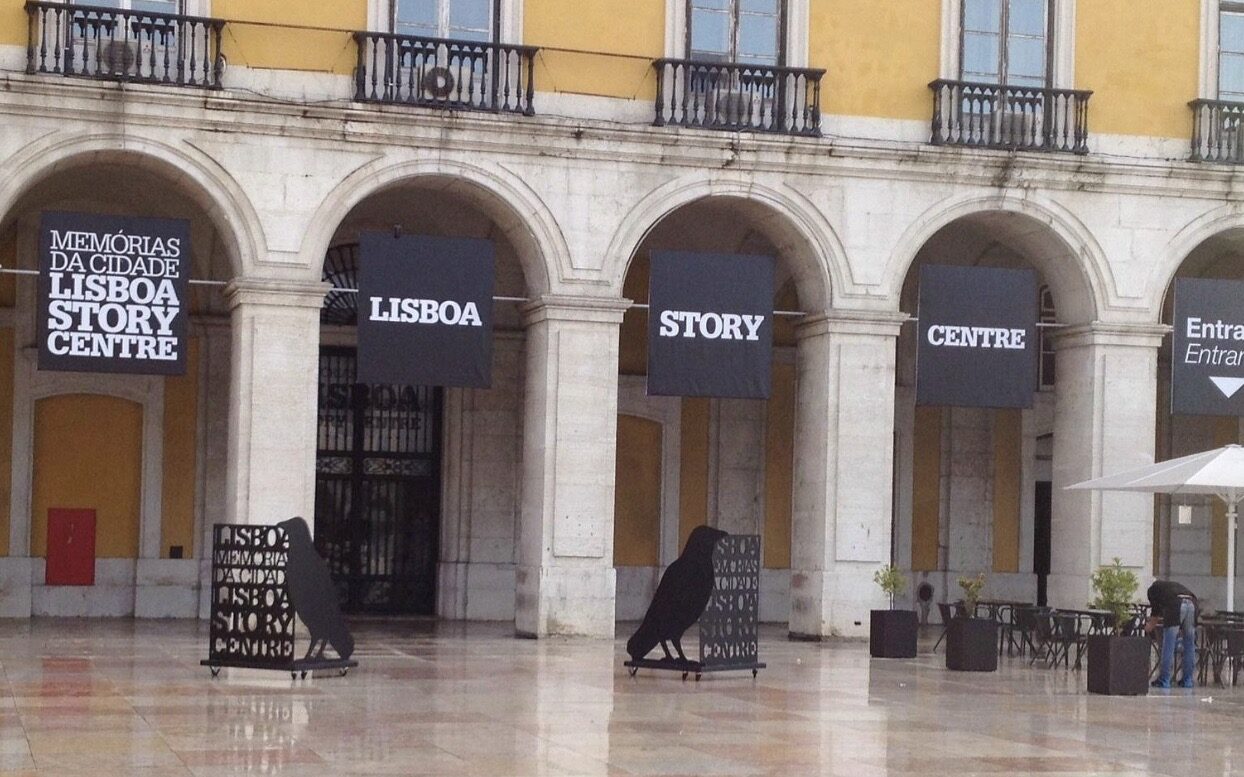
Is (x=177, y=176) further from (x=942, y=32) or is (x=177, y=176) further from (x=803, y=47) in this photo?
(x=942, y=32)

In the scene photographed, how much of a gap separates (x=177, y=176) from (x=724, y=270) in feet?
21.4

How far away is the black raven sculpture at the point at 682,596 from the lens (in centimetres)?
1755

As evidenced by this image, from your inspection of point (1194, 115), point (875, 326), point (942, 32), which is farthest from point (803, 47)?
point (1194, 115)

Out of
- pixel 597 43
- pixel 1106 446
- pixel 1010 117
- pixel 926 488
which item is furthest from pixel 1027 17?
pixel 926 488

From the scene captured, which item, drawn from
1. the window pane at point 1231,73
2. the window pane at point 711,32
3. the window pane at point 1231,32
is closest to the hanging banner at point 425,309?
the window pane at point 711,32

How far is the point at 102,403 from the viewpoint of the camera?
25297 mm

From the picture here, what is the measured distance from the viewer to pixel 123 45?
2164 cm

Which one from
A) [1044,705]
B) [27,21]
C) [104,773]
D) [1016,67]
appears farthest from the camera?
[1016,67]

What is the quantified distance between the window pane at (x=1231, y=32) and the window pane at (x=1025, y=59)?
251 cm

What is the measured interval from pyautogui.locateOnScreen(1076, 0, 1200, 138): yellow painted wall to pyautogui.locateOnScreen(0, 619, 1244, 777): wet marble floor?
7892mm

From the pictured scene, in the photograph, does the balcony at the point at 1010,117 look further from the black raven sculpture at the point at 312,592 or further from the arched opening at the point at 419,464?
the black raven sculpture at the point at 312,592

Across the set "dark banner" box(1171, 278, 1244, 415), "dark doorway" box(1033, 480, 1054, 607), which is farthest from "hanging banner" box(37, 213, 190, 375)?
"dark doorway" box(1033, 480, 1054, 607)

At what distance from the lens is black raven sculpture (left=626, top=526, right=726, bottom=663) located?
17.5m

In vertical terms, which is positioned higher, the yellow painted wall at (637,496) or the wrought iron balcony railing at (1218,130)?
the wrought iron balcony railing at (1218,130)
